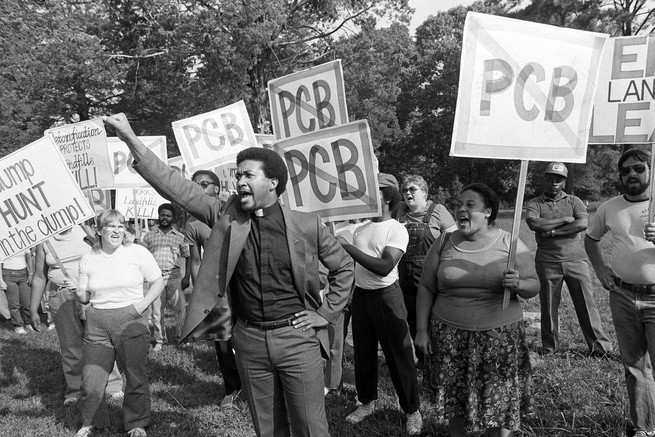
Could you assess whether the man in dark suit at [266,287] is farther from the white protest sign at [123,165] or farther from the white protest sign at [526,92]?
the white protest sign at [123,165]

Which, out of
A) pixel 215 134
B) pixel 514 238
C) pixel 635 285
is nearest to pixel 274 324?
pixel 514 238

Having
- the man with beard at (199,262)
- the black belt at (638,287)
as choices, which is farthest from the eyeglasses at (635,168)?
the man with beard at (199,262)

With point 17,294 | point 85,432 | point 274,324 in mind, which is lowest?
point 17,294

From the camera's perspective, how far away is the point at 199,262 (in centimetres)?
602

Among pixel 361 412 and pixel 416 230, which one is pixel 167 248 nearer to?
pixel 416 230

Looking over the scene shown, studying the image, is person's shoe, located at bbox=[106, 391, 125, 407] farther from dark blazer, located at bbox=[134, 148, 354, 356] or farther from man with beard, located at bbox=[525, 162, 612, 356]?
man with beard, located at bbox=[525, 162, 612, 356]

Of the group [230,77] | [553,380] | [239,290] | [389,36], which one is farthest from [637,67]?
[389,36]

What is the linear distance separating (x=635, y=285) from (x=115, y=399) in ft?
16.4

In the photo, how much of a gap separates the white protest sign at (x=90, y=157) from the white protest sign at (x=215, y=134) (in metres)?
1.02

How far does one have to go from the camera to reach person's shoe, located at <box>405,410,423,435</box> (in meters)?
4.61

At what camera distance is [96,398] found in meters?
4.85

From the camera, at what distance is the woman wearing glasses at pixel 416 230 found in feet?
18.6

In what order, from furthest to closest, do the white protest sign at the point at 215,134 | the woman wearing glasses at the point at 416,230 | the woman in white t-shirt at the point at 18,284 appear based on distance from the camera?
the woman in white t-shirt at the point at 18,284 → the white protest sign at the point at 215,134 → the woman wearing glasses at the point at 416,230

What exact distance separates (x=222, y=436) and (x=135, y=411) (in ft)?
2.64
